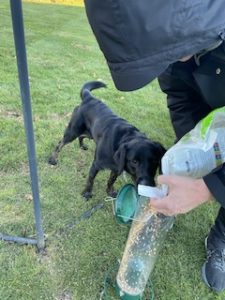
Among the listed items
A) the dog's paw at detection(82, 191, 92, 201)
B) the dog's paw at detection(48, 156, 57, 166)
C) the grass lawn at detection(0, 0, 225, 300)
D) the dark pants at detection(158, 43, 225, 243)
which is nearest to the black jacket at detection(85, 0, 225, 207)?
the dark pants at detection(158, 43, 225, 243)

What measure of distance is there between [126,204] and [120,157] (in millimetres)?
759

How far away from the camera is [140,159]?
3.24 metres

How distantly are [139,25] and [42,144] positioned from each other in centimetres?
295

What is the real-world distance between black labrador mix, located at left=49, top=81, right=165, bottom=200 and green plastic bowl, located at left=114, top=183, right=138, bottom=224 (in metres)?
0.52

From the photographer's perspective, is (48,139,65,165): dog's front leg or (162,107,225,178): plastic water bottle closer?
(162,107,225,178): plastic water bottle

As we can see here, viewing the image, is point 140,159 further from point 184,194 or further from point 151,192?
point 184,194

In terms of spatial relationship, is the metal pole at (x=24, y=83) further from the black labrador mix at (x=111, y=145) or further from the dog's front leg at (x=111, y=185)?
the dog's front leg at (x=111, y=185)

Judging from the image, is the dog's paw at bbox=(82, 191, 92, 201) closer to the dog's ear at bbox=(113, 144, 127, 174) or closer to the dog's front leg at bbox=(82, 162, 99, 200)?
the dog's front leg at bbox=(82, 162, 99, 200)

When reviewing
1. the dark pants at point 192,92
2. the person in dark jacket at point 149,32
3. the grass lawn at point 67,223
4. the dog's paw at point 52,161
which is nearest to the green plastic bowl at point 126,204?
the grass lawn at point 67,223

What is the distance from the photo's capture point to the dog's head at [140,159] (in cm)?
321

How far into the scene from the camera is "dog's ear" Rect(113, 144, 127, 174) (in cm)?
328

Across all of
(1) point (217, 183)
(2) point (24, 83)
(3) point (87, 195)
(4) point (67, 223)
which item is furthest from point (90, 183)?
(1) point (217, 183)

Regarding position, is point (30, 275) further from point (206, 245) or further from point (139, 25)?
point (139, 25)

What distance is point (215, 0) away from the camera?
1.35 metres
